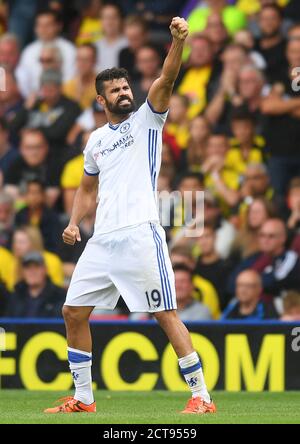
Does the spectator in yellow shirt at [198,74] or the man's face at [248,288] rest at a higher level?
the spectator in yellow shirt at [198,74]

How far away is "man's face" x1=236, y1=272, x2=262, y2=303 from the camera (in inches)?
453

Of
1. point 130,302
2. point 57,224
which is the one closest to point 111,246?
point 130,302

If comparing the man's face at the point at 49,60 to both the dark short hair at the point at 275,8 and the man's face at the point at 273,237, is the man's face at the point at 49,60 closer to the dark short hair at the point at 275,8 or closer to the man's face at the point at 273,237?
the dark short hair at the point at 275,8

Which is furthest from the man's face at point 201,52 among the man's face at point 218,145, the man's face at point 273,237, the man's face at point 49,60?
the man's face at point 273,237

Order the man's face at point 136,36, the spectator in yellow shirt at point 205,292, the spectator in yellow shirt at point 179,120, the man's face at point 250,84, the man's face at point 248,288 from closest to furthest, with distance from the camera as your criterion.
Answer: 1. the man's face at point 248,288
2. the spectator in yellow shirt at point 205,292
3. the man's face at point 250,84
4. the spectator in yellow shirt at point 179,120
5. the man's face at point 136,36

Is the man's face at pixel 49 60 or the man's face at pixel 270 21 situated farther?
the man's face at pixel 49 60

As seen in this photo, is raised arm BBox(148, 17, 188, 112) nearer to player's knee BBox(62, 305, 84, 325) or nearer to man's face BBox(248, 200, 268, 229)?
player's knee BBox(62, 305, 84, 325)

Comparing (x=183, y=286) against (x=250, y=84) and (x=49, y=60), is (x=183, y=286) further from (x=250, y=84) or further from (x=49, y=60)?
(x=49, y=60)

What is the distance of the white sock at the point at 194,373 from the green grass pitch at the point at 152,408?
19cm

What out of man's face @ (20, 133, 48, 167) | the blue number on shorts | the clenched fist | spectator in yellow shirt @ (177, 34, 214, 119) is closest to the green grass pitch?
the blue number on shorts

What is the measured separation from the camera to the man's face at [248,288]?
1150 cm

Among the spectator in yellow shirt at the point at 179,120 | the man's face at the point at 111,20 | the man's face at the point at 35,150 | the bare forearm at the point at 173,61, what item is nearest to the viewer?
the bare forearm at the point at 173,61

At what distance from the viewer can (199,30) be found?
Answer: 47.4 feet

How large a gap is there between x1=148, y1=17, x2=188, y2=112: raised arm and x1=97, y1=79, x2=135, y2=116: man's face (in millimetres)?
252
